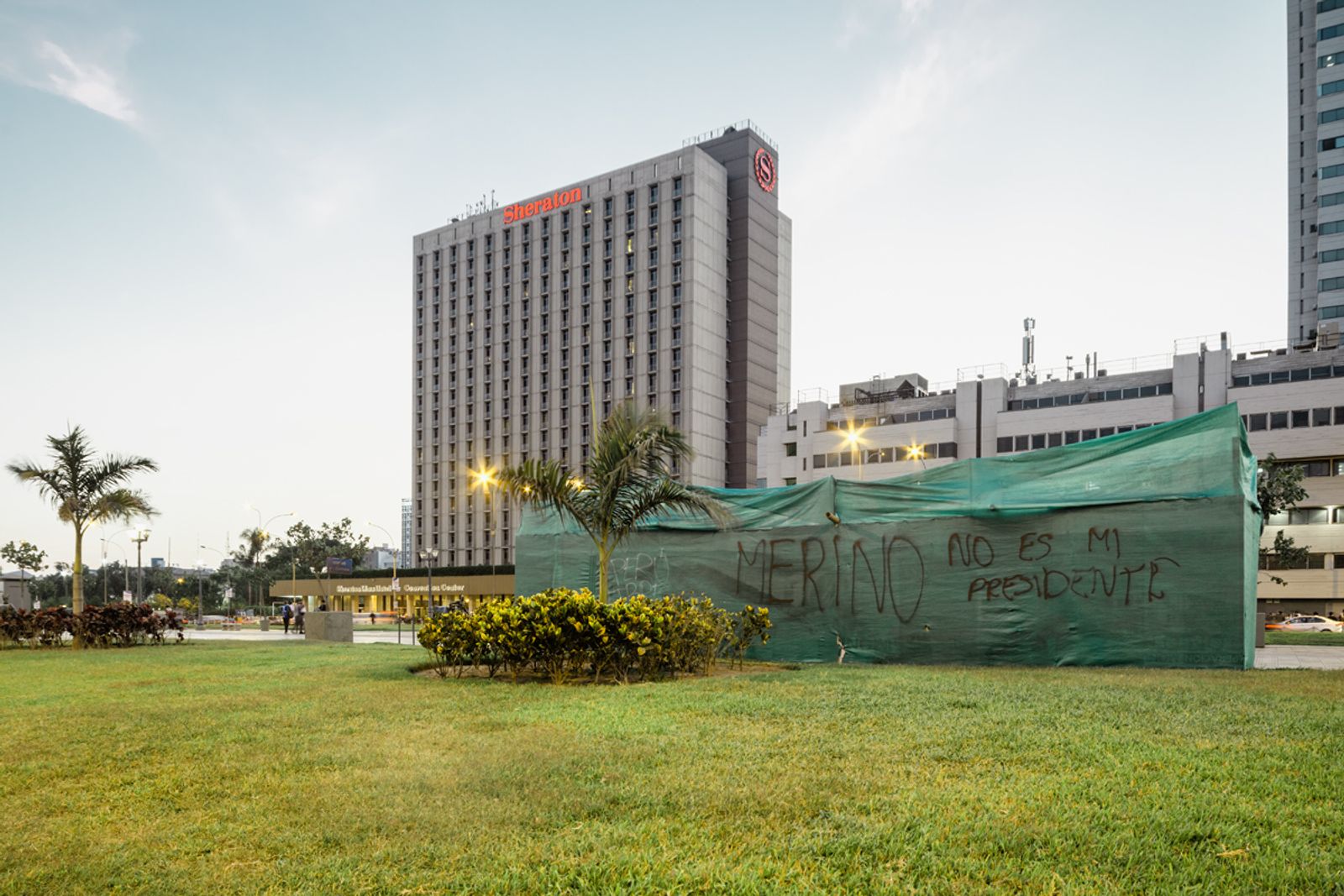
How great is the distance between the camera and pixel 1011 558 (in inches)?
519

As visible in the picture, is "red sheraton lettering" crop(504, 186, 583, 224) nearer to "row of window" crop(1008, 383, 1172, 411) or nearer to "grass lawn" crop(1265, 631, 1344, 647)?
"row of window" crop(1008, 383, 1172, 411)

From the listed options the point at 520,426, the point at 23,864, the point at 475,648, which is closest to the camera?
the point at 23,864

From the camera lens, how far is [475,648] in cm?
1212

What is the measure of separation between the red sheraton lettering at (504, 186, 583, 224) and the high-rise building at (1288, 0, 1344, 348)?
235 feet

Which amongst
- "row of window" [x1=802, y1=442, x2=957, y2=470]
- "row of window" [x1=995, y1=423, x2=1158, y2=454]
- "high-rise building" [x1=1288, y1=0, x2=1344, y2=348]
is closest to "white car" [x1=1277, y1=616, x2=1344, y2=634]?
"row of window" [x1=995, y1=423, x2=1158, y2=454]

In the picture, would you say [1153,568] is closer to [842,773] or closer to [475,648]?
[842,773]

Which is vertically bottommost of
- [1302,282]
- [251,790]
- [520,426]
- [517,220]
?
[251,790]

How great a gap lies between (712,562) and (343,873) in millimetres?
11490

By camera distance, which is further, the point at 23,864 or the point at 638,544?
the point at 638,544

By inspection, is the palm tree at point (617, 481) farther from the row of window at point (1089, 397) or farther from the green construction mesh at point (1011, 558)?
the row of window at point (1089, 397)

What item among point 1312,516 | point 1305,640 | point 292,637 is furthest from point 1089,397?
point 292,637

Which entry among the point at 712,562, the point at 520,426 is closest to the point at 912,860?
the point at 712,562

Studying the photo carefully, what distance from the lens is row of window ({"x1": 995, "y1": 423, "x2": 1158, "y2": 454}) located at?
64188 mm

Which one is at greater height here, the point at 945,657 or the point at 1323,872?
the point at 1323,872
